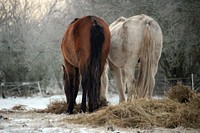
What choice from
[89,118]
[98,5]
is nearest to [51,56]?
[98,5]

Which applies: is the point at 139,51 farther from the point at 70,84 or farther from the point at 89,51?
the point at 70,84

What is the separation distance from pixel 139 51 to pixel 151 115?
10.4ft

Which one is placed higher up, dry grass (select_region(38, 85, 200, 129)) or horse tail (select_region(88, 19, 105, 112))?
horse tail (select_region(88, 19, 105, 112))

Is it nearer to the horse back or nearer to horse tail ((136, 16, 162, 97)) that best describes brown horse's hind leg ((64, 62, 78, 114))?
the horse back

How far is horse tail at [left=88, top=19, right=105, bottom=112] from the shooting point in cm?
803

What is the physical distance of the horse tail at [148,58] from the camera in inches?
348

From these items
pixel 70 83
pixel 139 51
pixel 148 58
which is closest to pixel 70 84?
pixel 70 83

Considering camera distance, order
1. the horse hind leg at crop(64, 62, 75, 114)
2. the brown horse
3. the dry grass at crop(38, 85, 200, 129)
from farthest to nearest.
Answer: the horse hind leg at crop(64, 62, 75, 114) → the brown horse → the dry grass at crop(38, 85, 200, 129)

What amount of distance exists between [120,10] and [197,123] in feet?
38.8

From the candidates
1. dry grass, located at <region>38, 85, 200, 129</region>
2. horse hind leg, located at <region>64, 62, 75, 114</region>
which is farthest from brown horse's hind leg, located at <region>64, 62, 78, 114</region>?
dry grass, located at <region>38, 85, 200, 129</region>

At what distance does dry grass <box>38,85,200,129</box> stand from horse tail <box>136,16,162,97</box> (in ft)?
6.17

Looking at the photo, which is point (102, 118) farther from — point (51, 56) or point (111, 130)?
point (51, 56)

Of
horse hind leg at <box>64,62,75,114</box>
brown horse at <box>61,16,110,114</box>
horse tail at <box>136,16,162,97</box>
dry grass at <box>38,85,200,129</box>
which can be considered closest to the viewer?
dry grass at <box>38,85,200,129</box>

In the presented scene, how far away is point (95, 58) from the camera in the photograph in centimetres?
803
